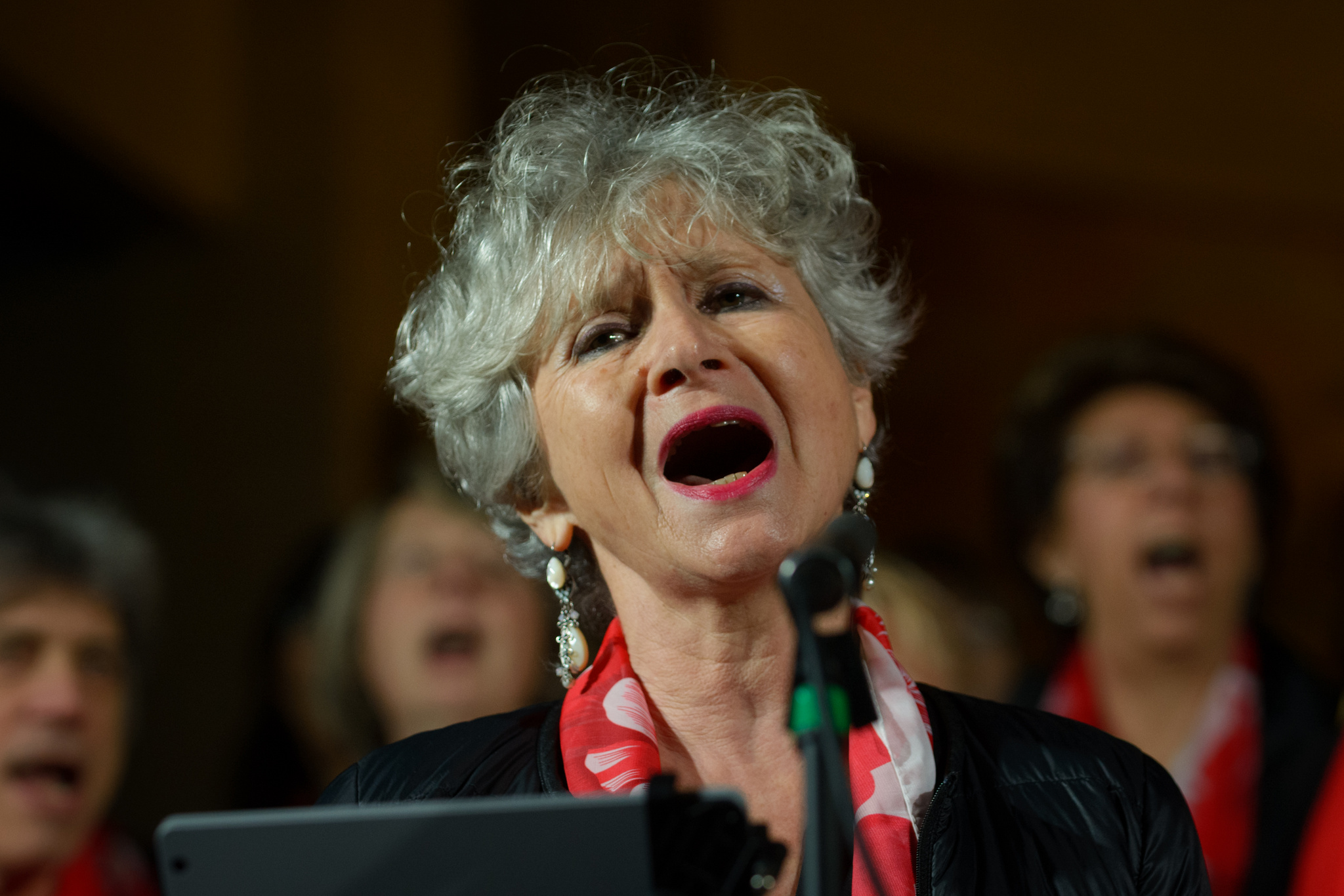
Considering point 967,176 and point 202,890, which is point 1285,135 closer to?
point 967,176

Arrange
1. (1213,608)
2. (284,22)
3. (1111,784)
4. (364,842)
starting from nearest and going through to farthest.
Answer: (364,842) < (1111,784) < (1213,608) < (284,22)

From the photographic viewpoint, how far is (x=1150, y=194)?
6.38 metres

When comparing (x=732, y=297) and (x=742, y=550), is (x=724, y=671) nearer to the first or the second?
(x=742, y=550)

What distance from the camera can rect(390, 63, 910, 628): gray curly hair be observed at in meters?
1.69

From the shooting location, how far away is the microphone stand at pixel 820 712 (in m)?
1.06

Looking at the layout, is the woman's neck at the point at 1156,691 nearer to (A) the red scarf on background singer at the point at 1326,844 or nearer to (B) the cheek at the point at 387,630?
(A) the red scarf on background singer at the point at 1326,844

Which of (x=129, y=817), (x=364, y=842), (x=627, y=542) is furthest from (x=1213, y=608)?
(x=129, y=817)

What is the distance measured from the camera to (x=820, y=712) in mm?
1076

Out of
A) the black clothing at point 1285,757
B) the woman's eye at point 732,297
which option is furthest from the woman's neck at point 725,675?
the black clothing at point 1285,757

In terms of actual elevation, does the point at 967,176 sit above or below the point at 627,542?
above

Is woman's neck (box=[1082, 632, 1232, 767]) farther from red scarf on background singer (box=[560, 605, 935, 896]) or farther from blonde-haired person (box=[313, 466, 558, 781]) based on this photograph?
red scarf on background singer (box=[560, 605, 935, 896])

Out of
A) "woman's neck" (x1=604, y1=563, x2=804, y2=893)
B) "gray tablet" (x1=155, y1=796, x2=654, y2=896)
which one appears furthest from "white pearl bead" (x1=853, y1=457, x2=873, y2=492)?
"gray tablet" (x1=155, y1=796, x2=654, y2=896)

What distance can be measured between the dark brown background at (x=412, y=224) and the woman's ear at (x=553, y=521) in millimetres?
2410

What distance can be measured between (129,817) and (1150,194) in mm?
5159
